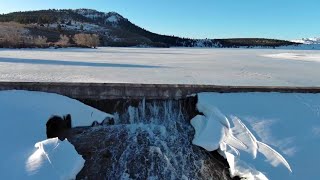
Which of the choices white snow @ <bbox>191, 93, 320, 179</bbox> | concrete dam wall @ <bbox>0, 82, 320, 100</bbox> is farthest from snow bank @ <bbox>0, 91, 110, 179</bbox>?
white snow @ <bbox>191, 93, 320, 179</bbox>

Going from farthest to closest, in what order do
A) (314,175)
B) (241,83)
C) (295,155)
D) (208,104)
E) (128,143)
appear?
(241,83), (208,104), (128,143), (295,155), (314,175)

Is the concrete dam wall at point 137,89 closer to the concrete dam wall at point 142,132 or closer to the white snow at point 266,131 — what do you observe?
the concrete dam wall at point 142,132

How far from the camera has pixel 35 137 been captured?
25.1ft

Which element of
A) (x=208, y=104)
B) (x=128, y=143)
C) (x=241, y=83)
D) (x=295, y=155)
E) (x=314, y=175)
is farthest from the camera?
(x=241, y=83)

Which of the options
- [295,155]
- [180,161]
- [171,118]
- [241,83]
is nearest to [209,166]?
[180,161]

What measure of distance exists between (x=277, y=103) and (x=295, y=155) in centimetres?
206

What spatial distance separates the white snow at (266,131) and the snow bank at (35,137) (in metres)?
2.50

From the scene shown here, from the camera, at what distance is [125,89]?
31.5 ft

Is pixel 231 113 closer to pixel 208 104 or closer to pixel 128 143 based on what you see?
pixel 208 104

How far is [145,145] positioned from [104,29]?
105 m

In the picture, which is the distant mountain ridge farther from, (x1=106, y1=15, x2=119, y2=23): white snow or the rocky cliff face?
the rocky cliff face

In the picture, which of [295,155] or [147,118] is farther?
[147,118]

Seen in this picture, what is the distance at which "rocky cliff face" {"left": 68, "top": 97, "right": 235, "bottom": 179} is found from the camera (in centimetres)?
740

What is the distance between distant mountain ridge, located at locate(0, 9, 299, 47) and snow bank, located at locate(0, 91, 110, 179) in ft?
216
